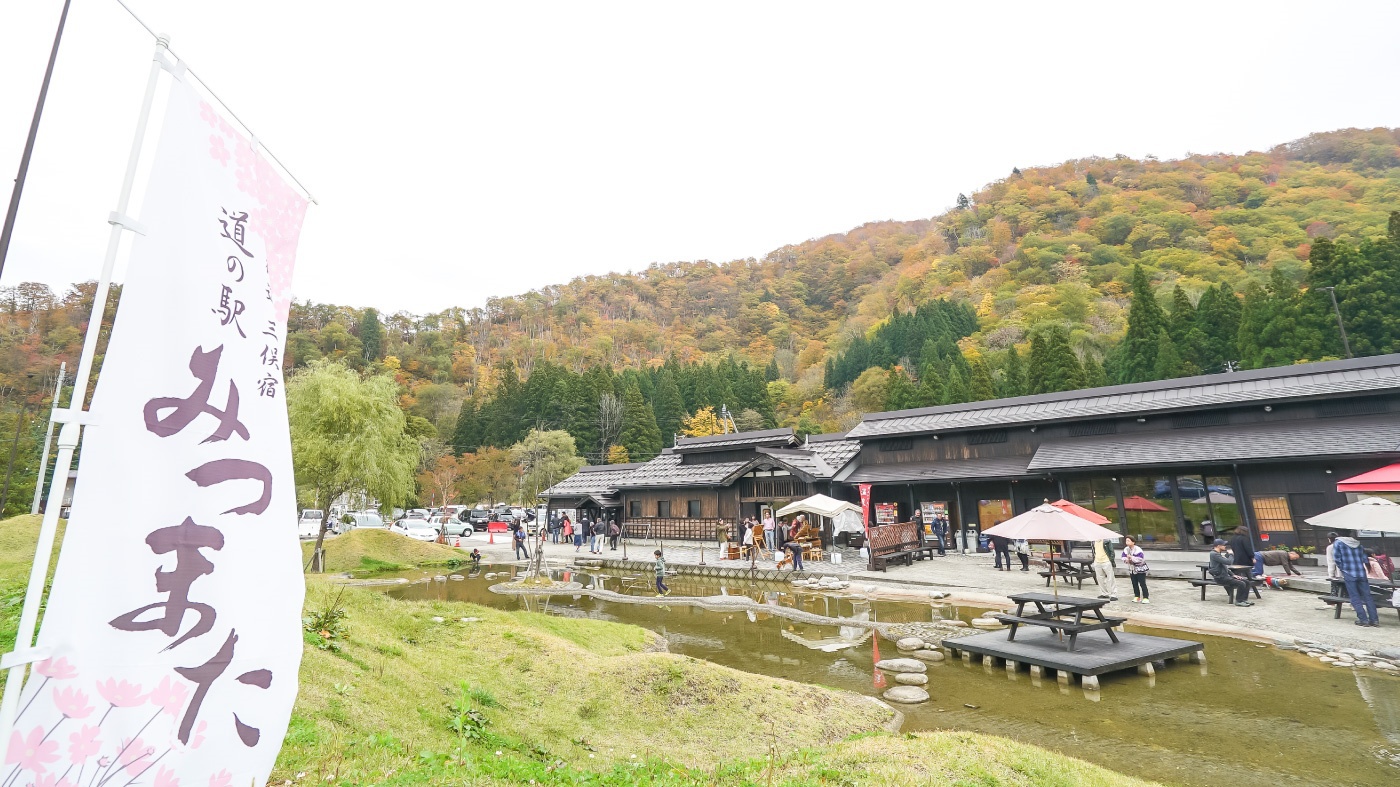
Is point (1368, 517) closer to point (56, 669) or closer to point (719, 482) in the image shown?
point (56, 669)

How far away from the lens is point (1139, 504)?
2095 cm

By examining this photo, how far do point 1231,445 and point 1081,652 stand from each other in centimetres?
1470

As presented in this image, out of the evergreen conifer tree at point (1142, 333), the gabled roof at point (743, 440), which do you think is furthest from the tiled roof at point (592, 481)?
the evergreen conifer tree at point (1142, 333)

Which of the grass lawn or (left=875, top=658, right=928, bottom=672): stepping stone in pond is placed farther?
(left=875, top=658, right=928, bottom=672): stepping stone in pond

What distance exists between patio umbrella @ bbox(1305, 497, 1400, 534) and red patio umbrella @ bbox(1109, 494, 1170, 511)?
8986mm

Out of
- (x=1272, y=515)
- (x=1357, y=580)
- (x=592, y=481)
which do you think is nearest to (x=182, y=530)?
(x=1357, y=580)

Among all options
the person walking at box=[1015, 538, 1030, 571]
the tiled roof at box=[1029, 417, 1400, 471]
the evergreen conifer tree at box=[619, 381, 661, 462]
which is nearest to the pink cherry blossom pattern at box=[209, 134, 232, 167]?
the person walking at box=[1015, 538, 1030, 571]

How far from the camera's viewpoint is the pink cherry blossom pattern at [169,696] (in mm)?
2053

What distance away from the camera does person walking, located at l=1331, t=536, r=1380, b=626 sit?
1096cm

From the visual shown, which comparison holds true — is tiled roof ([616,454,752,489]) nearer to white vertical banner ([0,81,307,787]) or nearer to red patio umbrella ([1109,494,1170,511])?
red patio umbrella ([1109,494,1170,511])

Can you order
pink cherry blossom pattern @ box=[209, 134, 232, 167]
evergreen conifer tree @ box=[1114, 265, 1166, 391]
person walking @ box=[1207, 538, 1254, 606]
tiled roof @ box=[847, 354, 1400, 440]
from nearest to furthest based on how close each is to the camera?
pink cherry blossom pattern @ box=[209, 134, 232, 167]
person walking @ box=[1207, 538, 1254, 606]
tiled roof @ box=[847, 354, 1400, 440]
evergreen conifer tree @ box=[1114, 265, 1166, 391]

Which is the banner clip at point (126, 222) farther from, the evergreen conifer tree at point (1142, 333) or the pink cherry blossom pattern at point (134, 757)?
the evergreen conifer tree at point (1142, 333)

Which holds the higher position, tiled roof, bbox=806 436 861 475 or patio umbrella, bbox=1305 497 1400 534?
tiled roof, bbox=806 436 861 475

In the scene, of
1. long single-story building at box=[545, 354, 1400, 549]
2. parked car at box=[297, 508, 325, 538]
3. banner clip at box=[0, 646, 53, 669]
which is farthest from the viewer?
parked car at box=[297, 508, 325, 538]
